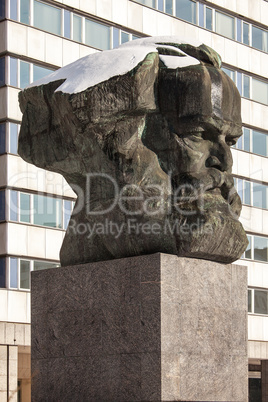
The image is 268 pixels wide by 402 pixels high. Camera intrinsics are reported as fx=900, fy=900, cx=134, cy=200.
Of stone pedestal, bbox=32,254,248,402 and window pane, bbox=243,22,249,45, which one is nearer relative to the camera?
stone pedestal, bbox=32,254,248,402

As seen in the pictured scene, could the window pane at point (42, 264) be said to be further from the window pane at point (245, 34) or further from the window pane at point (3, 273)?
the window pane at point (245, 34)

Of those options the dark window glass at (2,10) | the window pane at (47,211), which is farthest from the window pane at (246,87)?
the dark window glass at (2,10)

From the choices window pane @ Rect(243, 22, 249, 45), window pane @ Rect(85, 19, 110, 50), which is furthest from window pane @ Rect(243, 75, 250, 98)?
window pane @ Rect(85, 19, 110, 50)

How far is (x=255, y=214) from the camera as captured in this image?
137ft

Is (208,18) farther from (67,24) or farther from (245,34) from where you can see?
(67,24)

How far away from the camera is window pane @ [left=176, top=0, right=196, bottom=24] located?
39.2 meters

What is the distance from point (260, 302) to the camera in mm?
40938

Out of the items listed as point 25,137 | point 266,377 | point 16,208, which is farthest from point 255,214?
point 25,137

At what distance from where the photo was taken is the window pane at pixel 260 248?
136 ft

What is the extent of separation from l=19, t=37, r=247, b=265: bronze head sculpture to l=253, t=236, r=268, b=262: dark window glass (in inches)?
1189

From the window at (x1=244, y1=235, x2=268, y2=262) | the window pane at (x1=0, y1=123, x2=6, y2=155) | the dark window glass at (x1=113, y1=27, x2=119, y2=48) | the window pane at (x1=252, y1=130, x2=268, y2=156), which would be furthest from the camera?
the window pane at (x1=252, y1=130, x2=268, y2=156)

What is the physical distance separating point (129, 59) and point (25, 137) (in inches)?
81.6

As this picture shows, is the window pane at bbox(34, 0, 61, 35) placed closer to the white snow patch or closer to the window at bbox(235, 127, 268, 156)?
the window at bbox(235, 127, 268, 156)

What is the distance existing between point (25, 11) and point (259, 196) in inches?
595
